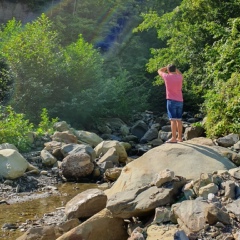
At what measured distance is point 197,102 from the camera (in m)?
20.8

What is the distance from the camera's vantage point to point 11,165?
10727mm

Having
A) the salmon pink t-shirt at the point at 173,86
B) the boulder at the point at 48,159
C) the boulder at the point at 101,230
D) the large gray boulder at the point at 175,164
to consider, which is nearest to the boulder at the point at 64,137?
the boulder at the point at 48,159

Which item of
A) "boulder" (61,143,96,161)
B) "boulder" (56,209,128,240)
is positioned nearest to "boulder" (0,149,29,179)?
"boulder" (61,143,96,161)

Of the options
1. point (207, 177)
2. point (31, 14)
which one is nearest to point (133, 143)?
point (207, 177)

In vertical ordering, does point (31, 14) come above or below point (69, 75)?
above

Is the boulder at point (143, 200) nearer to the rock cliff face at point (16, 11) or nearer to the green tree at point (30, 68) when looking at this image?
the green tree at point (30, 68)

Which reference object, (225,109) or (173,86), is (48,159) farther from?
(173,86)

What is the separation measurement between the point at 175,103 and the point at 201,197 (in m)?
3.41

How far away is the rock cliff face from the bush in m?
A: 20.9

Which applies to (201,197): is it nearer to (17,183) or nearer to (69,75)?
(17,183)

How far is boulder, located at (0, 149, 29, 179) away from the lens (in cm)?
1066

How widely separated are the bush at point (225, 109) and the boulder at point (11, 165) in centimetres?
513

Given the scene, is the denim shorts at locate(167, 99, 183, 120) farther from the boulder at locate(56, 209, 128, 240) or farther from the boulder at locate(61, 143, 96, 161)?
the boulder at locate(61, 143, 96, 161)

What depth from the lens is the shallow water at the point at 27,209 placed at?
7227mm
